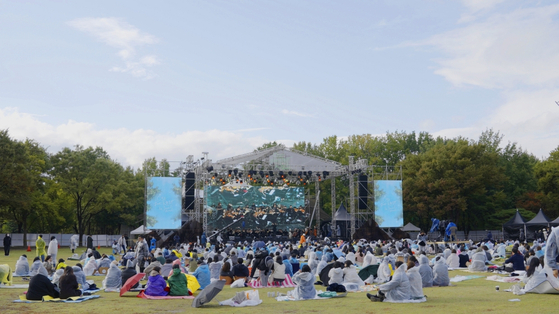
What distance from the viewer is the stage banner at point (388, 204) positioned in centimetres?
3659

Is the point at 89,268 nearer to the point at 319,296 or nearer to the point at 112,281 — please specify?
the point at 112,281

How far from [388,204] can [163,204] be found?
15061mm

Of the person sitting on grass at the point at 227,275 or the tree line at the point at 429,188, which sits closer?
the person sitting on grass at the point at 227,275

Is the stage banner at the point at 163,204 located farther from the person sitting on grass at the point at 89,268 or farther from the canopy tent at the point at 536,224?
the canopy tent at the point at 536,224

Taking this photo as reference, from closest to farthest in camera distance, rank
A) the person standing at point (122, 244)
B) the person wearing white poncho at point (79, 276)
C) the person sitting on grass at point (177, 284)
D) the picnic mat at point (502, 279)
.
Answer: the person sitting on grass at point (177, 284), the person wearing white poncho at point (79, 276), the picnic mat at point (502, 279), the person standing at point (122, 244)

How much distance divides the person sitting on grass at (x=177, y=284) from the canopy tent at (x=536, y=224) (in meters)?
29.0

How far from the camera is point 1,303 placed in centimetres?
1088

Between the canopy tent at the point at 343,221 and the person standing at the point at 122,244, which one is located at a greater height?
the canopy tent at the point at 343,221

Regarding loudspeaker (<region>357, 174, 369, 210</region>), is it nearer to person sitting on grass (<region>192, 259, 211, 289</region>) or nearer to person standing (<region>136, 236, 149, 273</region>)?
person standing (<region>136, 236, 149, 273</region>)

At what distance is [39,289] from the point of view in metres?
11.3

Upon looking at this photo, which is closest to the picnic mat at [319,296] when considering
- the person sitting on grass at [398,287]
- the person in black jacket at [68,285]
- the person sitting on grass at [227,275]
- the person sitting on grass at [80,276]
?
the person sitting on grass at [398,287]

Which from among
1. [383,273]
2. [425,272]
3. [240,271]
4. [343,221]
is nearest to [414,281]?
[425,272]

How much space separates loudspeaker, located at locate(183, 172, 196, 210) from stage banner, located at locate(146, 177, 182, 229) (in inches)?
16.7

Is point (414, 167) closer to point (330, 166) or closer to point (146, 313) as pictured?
point (330, 166)
